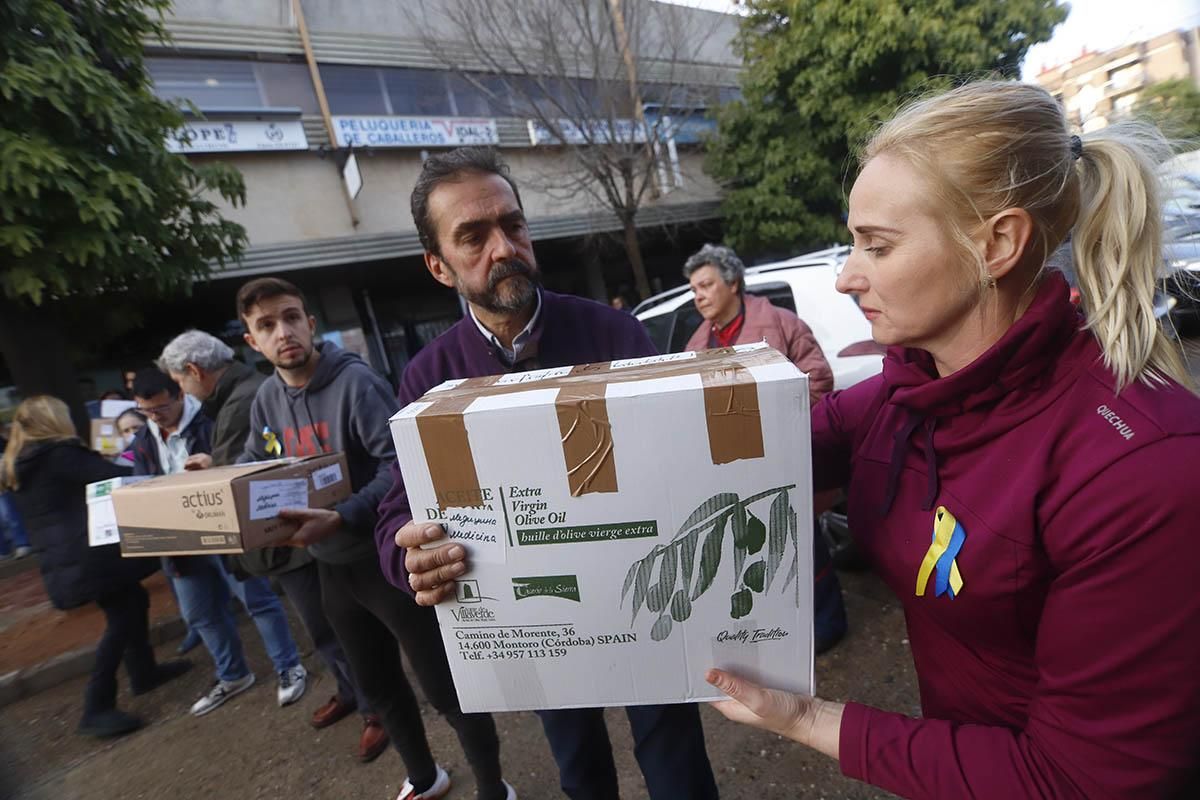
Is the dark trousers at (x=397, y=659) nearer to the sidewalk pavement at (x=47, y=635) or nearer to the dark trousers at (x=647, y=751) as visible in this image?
the dark trousers at (x=647, y=751)

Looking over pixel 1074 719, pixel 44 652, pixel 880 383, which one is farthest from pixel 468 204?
pixel 44 652

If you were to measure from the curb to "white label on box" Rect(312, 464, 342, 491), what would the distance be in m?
3.21

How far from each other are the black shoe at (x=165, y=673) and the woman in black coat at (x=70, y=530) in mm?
315

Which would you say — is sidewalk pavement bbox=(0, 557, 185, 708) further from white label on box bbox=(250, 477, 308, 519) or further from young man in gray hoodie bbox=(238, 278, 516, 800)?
white label on box bbox=(250, 477, 308, 519)

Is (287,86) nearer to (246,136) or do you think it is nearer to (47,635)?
(246,136)

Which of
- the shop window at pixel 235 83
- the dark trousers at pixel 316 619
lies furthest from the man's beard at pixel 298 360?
the shop window at pixel 235 83

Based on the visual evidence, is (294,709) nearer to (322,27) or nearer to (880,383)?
(880,383)

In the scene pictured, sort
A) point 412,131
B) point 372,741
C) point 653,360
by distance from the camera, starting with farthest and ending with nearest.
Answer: point 412,131 < point 372,741 < point 653,360

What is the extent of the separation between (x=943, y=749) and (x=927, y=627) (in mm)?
235

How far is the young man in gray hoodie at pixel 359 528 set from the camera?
1979 mm

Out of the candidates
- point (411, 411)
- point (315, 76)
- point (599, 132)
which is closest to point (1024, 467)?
point (411, 411)

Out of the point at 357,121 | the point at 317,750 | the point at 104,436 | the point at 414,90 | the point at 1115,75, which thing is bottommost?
the point at 317,750

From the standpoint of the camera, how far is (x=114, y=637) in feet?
10.4

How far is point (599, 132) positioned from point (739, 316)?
6425 mm
